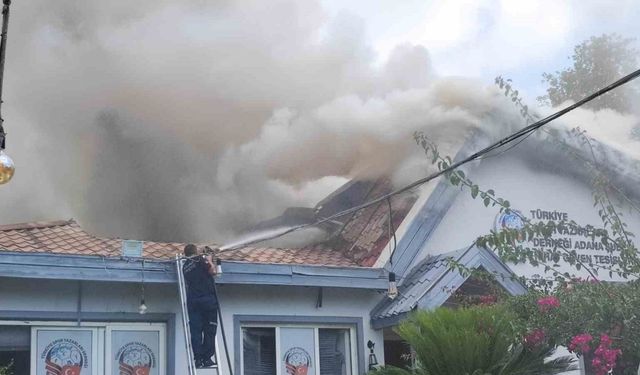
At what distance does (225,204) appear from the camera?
11906 mm

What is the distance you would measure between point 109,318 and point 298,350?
91.1 inches

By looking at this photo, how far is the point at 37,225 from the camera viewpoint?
408 inches

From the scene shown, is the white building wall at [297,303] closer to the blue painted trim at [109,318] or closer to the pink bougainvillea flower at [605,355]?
the blue painted trim at [109,318]

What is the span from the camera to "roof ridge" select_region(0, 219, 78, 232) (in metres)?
10.2

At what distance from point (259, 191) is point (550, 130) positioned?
4.20m

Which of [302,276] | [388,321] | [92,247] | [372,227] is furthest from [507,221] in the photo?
[92,247]

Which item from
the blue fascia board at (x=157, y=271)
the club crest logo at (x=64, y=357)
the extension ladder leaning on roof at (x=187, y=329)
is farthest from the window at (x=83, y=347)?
the blue fascia board at (x=157, y=271)

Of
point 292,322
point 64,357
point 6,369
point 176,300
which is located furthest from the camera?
point 292,322

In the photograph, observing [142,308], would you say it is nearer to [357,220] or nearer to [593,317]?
[357,220]

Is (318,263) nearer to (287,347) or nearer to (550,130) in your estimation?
(287,347)

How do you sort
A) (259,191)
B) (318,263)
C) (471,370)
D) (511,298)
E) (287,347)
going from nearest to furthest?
1. (471,370)
2. (511,298)
3. (287,347)
4. (318,263)
5. (259,191)

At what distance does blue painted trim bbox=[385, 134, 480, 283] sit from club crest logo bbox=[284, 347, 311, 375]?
1.50 metres

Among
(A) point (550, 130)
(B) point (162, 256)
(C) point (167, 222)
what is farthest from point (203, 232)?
(A) point (550, 130)

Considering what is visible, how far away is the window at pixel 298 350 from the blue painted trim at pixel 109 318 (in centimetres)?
91
